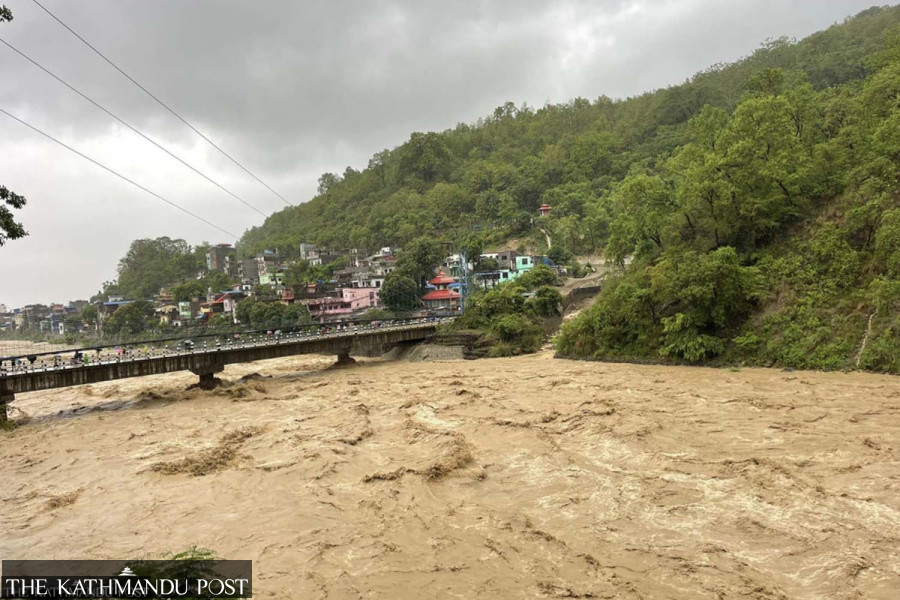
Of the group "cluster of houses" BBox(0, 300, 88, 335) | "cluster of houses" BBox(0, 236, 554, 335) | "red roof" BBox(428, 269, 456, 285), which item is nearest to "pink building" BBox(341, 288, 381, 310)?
"cluster of houses" BBox(0, 236, 554, 335)

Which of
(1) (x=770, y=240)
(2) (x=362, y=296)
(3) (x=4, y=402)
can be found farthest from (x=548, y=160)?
(3) (x=4, y=402)

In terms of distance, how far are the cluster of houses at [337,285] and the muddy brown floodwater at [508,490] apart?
1245 inches

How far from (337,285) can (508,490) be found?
5602 centimetres

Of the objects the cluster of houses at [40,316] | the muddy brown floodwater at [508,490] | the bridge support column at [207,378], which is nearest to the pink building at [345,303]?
the bridge support column at [207,378]

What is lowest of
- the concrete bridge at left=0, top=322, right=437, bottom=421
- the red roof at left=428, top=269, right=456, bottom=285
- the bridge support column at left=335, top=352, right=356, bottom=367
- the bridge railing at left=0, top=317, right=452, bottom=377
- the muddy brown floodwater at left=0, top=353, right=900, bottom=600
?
the muddy brown floodwater at left=0, top=353, right=900, bottom=600

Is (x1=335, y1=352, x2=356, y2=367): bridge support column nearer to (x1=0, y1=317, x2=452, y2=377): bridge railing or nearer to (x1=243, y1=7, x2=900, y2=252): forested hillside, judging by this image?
(x1=0, y1=317, x2=452, y2=377): bridge railing

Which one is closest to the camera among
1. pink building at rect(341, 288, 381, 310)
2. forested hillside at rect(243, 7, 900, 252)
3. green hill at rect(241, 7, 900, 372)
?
green hill at rect(241, 7, 900, 372)

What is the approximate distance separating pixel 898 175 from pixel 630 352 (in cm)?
1683

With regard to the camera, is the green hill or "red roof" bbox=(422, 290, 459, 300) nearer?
the green hill

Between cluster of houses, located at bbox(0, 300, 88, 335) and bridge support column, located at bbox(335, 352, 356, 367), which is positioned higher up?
cluster of houses, located at bbox(0, 300, 88, 335)

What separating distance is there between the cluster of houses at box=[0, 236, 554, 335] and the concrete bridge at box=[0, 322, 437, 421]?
12.1 m

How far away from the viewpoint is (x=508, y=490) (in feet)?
41.6

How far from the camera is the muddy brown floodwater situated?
8.79 metres

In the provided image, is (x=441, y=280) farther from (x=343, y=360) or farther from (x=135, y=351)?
(x=135, y=351)
